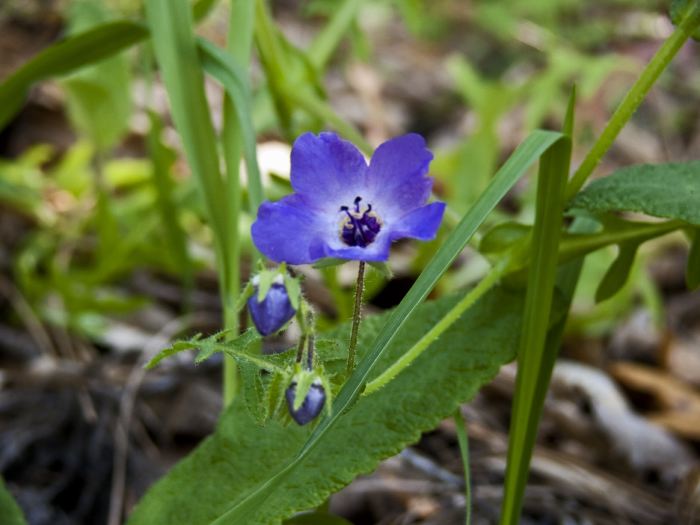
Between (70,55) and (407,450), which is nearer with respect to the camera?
(70,55)

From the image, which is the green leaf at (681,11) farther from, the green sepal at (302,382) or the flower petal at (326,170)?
the green sepal at (302,382)

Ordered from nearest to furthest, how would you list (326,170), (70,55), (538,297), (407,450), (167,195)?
(326,170) < (538,297) < (70,55) < (407,450) < (167,195)

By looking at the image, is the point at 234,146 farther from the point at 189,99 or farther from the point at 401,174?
the point at 401,174

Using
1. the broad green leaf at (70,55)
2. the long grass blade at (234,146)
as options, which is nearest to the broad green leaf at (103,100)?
the broad green leaf at (70,55)

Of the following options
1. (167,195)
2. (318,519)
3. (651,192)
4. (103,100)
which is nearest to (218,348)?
(318,519)

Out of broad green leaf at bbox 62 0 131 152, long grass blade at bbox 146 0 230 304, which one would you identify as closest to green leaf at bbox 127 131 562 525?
long grass blade at bbox 146 0 230 304

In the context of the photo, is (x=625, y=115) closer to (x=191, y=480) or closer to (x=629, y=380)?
(x=191, y=480)

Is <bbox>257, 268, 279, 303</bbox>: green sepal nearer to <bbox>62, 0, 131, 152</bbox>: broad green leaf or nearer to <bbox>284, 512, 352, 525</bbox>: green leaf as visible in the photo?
<bbox>284, 512, 352, 525</bbox>: green leaf
